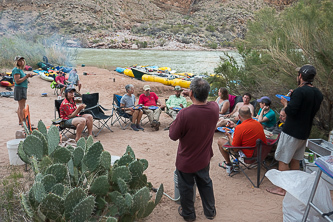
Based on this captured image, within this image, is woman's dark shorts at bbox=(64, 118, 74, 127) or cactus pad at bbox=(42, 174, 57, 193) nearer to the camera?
cactus pad at bbox=(42, 174, 57, 193)

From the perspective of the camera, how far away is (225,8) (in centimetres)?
7362

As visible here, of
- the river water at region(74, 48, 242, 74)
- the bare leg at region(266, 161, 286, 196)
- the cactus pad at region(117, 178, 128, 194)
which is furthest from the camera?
the river water at region(74, 48, 242, 74)

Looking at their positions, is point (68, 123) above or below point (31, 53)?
below

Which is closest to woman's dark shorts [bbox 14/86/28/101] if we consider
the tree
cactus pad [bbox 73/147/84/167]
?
cactus pad [bbox 73/147/84/167]

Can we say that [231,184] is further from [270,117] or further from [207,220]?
[270,117]

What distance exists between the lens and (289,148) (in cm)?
341

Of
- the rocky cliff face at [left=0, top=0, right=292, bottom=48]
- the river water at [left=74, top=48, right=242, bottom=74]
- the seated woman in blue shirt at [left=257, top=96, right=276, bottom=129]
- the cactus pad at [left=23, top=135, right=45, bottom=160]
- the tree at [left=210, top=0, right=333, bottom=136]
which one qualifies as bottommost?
the river water at [left=74, top=48, right=242, bottom=74]

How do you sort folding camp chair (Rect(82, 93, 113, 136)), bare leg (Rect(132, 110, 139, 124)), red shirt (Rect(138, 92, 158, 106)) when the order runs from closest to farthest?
1. folding camp chair (Rect(82, 93, 113, 136))
2. bare leg (Rect(132, 110, 139, 124))
3. red shirt (Rect(138, 92, 158, 106))

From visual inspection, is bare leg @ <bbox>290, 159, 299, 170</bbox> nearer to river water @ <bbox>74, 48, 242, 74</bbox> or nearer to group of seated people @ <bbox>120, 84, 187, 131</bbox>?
group of seated people @ <bbox>120, 84, 187, 131</bbox>

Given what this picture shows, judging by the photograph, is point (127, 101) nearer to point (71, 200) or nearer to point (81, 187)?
point (81, 187)

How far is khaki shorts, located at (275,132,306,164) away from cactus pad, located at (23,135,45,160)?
2718 millimetres

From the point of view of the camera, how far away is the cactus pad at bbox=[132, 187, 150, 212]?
2.80 metres

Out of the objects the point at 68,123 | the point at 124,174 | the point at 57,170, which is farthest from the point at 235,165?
the point at 68,123

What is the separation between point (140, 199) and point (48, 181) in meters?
0.86
